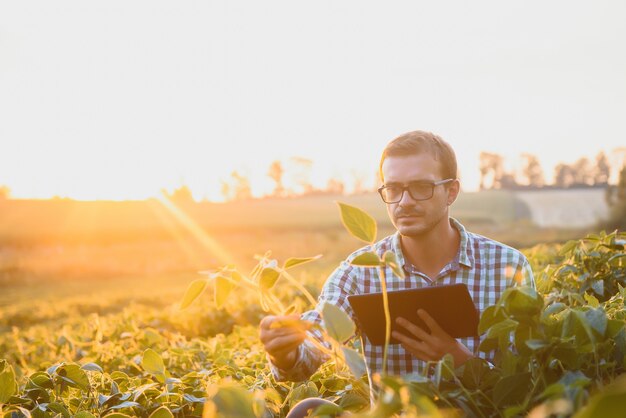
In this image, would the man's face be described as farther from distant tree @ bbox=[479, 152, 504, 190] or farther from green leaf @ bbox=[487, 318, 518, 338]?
distant tree @ bbox=[479, 152, 504, 190]

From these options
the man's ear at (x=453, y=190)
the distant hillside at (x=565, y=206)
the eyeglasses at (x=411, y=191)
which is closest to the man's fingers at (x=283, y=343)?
the eyeglasses at (x=411, y=191)

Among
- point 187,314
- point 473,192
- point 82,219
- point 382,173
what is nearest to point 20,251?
point 82,219

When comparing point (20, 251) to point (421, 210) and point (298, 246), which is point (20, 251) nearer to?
point (298, 246)

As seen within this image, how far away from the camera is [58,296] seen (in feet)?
58.4

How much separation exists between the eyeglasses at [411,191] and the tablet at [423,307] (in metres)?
0.87

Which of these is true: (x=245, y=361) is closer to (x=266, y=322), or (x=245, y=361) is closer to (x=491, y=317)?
(x=266, y=322)

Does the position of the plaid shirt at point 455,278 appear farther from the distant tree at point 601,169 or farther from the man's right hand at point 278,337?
the distant tree at point 601,169

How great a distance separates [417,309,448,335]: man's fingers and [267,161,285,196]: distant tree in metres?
56.8

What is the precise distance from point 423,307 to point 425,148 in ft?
3.59

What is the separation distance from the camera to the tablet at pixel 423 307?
4.59 ft

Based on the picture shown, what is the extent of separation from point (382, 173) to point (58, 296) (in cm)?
1746

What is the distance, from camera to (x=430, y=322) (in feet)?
4.76

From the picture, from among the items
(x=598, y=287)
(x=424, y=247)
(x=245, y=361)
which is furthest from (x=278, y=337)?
(x=598, y=287)

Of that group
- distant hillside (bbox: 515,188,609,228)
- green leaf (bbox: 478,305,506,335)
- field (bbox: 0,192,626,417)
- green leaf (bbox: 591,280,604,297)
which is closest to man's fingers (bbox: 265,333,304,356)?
field (bbox: 0,192,626,417)
